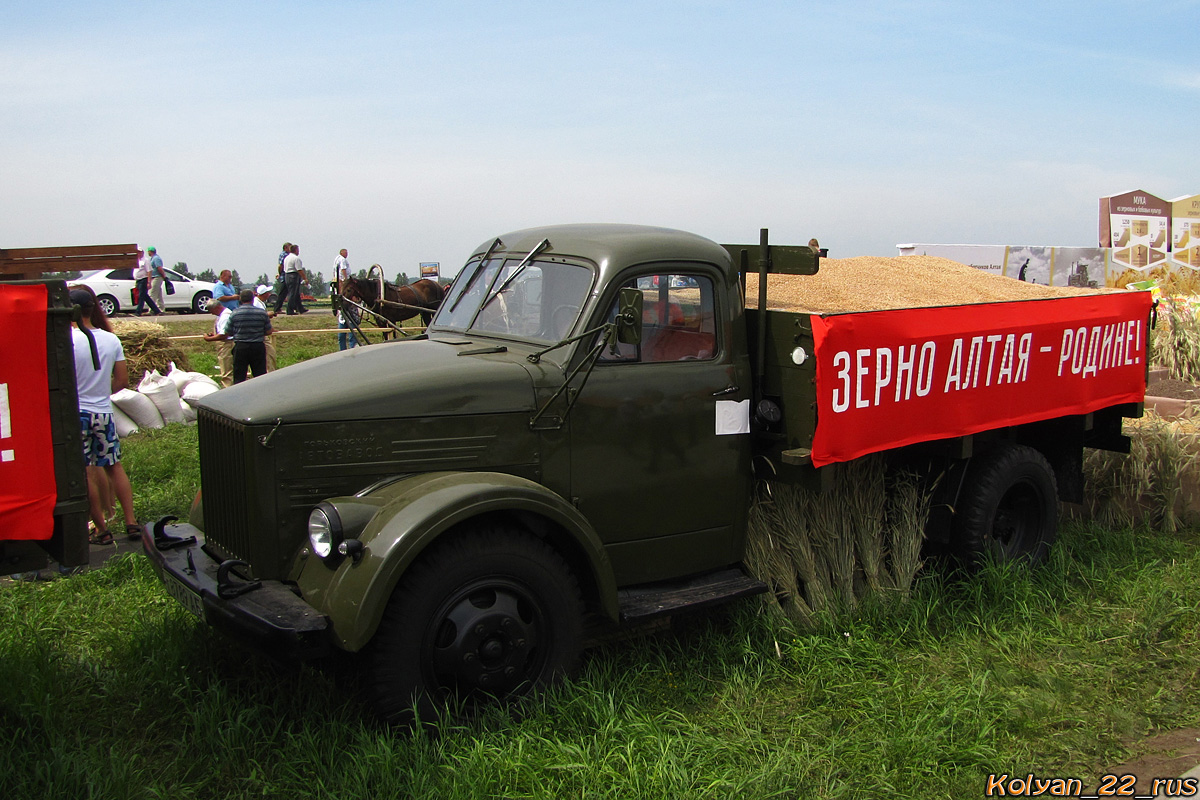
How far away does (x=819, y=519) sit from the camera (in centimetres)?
525

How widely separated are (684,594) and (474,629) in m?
1.13

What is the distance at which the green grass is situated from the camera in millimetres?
3664

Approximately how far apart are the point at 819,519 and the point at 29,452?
366 cm

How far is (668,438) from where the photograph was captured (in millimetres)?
4602

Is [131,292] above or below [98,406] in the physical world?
above

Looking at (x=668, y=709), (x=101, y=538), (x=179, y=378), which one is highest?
(x=179, y=378)

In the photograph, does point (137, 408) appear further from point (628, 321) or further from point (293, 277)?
point (293, 277)

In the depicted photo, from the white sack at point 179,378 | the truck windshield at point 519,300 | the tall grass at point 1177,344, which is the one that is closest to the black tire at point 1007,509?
the truck windshield at point 519,300

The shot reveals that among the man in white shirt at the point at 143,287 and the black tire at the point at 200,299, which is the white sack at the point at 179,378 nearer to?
the man in white shirt at the point at 143,287

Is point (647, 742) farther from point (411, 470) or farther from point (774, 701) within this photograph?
point (411, 470)

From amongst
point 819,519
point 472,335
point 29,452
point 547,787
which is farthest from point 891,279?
point 29,452

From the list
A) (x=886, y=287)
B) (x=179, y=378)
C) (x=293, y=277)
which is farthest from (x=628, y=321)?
(x=293, y=277)

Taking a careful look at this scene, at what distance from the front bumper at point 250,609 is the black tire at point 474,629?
288 millimetres

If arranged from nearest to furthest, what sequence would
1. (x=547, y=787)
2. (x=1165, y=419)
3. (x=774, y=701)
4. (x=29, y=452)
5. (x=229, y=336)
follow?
(x=29, y=452), (x=547, y=787), (x=774, y=701), (x=1165, y=419), (x=229, y=336)
